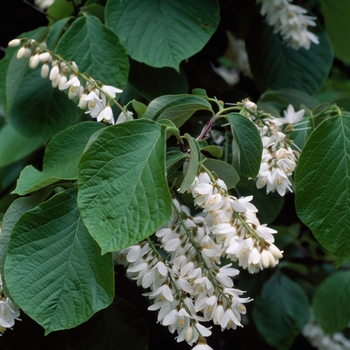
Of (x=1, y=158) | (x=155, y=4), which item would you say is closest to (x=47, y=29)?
(x=155, y=4)

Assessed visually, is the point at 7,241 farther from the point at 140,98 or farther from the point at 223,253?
the point at 140,98

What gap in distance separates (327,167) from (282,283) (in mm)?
1037

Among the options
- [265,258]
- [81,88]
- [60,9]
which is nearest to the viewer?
[265,258]

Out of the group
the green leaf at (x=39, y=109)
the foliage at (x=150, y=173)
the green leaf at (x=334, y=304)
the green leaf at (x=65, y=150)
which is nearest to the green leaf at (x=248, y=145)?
the foliage at (x=150, y=173)

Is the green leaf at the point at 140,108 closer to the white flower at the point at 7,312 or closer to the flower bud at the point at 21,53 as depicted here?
the flower bud at the point at 21,53

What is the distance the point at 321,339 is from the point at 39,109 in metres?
1.24

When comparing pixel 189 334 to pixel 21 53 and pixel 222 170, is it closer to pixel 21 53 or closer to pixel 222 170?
pixel 222 170

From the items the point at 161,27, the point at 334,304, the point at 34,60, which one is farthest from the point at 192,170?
the point at 334,304

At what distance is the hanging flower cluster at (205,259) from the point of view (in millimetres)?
653

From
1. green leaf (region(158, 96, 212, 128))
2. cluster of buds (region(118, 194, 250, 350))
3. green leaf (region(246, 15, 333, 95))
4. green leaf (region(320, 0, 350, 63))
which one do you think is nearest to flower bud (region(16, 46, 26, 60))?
green leaf (region(158, 96, 212, 128))

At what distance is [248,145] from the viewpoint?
2.54 feet

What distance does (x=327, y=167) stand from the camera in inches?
31.6

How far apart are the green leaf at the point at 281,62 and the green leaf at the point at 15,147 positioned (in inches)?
23.8

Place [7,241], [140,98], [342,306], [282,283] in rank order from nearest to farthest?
[7,241] → [140,98] → [342,306] → [282,283]
